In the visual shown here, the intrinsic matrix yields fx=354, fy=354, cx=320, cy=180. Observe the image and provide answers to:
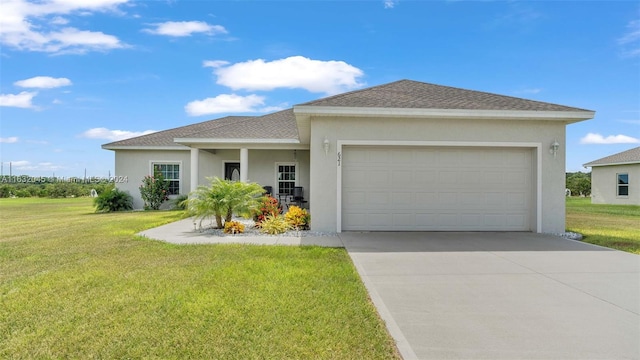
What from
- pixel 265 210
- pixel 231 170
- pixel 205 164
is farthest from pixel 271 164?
pixel 265 210

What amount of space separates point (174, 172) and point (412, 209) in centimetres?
1315

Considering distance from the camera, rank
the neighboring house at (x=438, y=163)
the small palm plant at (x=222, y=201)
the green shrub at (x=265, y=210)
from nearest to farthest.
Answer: the neighboring house at (x=438, y=163), the small palm plant at (x=222, y=201), the green shrub at (x=265, y=210)

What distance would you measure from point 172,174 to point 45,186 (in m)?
25.9

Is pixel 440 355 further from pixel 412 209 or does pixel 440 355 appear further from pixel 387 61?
pixel 387 61

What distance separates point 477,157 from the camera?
384 inches

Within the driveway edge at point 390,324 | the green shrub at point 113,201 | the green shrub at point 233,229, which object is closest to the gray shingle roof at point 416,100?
the green shrub at point 233,229

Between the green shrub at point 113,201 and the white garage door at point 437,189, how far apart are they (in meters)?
13.0

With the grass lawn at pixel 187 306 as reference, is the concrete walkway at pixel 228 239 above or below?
above

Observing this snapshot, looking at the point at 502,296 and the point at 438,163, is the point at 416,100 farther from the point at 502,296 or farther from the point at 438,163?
the point at 502,296

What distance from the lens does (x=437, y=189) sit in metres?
9.71

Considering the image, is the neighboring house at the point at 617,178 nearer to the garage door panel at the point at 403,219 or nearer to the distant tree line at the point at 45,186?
the garage door panel at the point at 403,219

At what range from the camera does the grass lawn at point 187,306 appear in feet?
10.2

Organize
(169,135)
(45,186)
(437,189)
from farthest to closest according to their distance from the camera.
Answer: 1. (45,186)
2. (169,135)
3. (437,189)

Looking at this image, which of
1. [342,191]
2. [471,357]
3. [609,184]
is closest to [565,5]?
[342,191]
